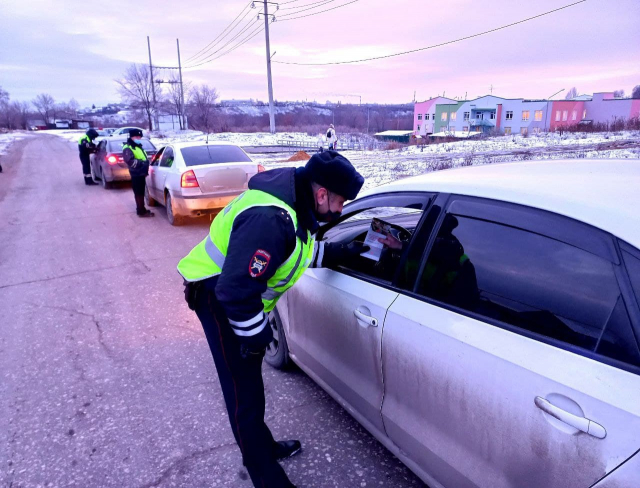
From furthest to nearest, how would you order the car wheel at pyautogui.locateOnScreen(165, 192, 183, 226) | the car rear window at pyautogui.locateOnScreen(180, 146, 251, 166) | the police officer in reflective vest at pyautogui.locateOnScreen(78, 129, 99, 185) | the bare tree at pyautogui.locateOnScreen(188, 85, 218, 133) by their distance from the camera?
the bare tree at pyautogui.locateOnScreen(188, 85, 218, 133) < the police officer in reflective vest at pyautogui.locateOnScreen(78, 129, 99, 185) < the car wheel at pyautogui.locateOnScreen(165, 192, 183, 226) < the car rear window at pyautogui.locateOnScreen(180, 146, 251, 166)

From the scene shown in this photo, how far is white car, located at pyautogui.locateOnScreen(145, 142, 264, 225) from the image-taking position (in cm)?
774

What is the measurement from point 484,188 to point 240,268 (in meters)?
1.11

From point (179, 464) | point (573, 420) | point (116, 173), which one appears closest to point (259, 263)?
point (573, 420)

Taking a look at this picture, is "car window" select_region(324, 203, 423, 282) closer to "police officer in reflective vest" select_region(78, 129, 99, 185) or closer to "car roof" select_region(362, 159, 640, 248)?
"car roof" select_region(362, 159, 640, 248)

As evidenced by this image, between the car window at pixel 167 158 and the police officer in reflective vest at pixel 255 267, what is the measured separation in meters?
7.00

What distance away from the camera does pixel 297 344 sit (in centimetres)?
303

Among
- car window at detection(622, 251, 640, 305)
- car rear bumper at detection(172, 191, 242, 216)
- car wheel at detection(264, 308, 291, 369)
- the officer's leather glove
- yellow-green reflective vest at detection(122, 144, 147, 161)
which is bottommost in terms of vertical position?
car wheel at detection(264, 308, 291, 369)

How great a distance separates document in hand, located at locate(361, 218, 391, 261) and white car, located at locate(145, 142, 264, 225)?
5557mm

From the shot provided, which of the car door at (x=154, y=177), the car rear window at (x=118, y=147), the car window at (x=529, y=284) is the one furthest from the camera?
the car rear window at (x=118, y=147)

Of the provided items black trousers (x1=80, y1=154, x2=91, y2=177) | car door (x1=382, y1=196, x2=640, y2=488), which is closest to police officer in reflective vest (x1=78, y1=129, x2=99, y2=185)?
black trousers (x1=80, y1=154, x2=91, y2=177)

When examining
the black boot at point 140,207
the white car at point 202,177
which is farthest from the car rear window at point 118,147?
the white car at point 202,177

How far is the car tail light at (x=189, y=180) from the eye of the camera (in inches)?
303

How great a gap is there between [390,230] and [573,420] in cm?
142

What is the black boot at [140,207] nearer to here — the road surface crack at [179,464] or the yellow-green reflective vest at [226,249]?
the road surface crack at [179,464]
